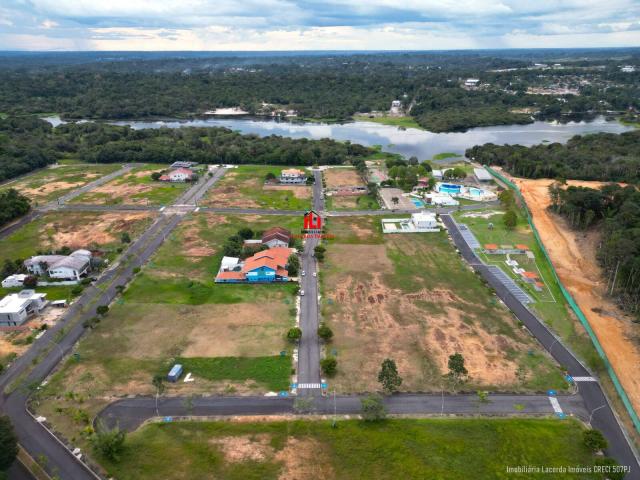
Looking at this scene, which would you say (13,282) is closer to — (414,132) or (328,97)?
(414,132)

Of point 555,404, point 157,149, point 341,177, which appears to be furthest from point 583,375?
point 157,149

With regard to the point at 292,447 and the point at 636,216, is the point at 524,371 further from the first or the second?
the point at 636,216

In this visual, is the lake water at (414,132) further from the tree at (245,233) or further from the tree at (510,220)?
the tree at (245,233)

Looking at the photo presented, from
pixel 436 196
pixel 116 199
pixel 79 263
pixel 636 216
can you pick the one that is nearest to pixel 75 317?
pixel 79 263

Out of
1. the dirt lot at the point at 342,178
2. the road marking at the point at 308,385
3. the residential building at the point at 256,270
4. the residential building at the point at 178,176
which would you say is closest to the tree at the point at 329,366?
the road marking at the point at 308,385

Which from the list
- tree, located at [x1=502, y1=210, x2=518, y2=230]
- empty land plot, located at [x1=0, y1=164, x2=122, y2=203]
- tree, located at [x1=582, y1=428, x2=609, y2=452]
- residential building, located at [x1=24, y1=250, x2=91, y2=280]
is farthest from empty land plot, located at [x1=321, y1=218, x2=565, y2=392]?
empty land plot, located at [x1=0, y1=164, x2=122, y2=203]

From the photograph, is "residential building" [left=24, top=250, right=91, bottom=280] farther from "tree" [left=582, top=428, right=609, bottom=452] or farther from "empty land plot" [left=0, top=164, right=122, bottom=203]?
"tree" [left=582, top=428, right=609, bottom=452]

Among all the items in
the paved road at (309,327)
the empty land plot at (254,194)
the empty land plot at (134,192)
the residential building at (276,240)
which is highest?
the residential building at (276,240)
